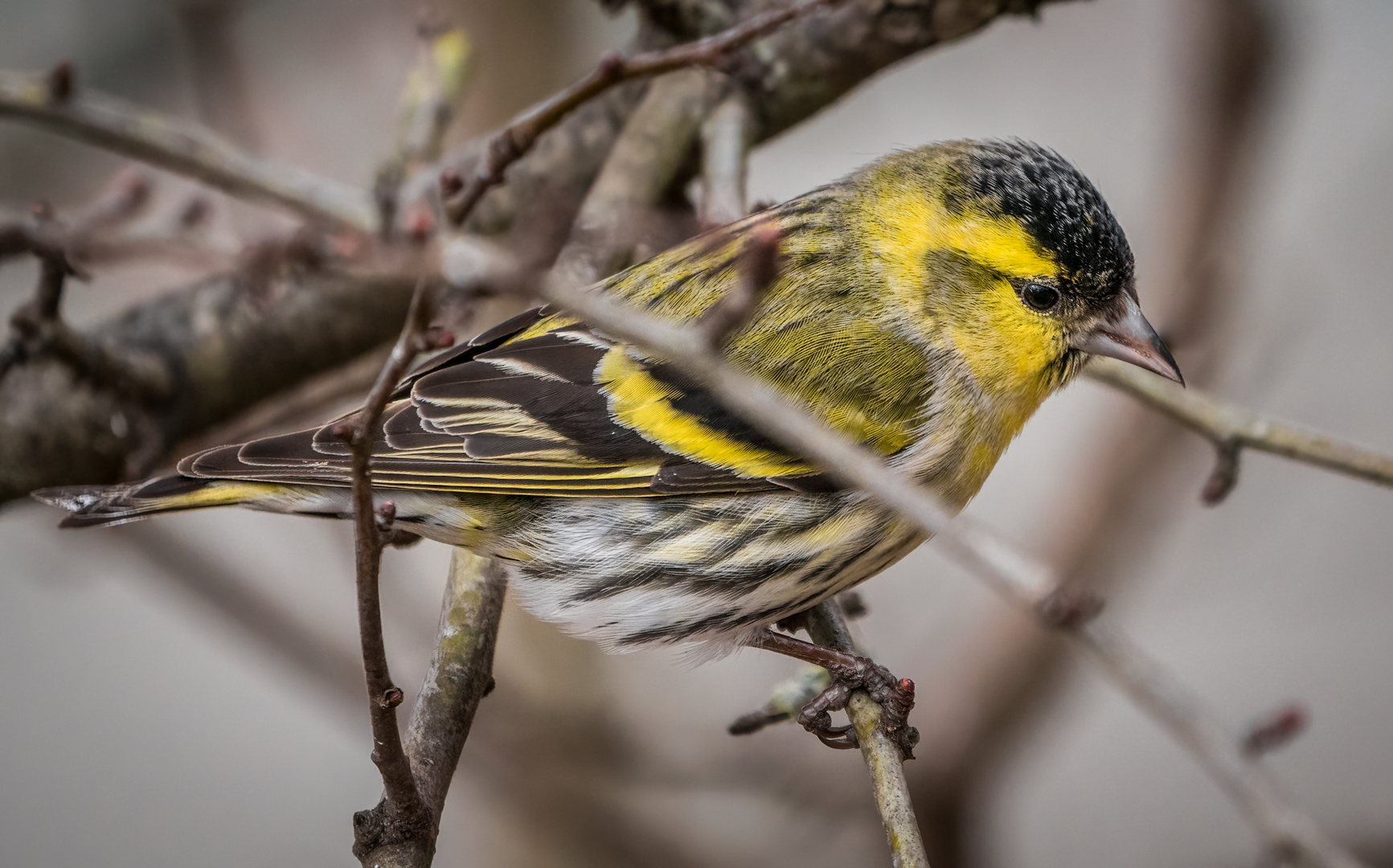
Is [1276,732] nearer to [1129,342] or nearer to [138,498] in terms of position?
[1129,342]

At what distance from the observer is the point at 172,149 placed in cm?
218

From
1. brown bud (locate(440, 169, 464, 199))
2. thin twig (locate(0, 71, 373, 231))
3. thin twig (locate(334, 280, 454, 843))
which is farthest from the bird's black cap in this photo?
thin twig (locate(334, 280, 454, 843))

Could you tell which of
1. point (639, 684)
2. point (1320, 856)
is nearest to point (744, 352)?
point (1320, 856)

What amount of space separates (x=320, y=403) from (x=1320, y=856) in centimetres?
228

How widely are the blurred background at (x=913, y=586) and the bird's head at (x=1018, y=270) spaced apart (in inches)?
45.3

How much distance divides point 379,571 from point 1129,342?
1.41 meters

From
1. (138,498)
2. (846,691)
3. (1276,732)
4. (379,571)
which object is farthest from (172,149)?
(1276,732)

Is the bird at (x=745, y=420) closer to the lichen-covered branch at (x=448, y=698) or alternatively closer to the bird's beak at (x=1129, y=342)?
the bird's beak at (x=1129, y=342)

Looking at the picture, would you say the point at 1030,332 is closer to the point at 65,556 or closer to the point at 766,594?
the point at 766,594

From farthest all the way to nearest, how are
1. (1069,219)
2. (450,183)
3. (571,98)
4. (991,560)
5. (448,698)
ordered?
1. (1069,219)
2. (448,698)
3. (571,98)
4. (450,183)
5. (991,560)

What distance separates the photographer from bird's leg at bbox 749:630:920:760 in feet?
5.81

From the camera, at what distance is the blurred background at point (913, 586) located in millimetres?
3449

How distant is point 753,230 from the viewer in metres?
2.21

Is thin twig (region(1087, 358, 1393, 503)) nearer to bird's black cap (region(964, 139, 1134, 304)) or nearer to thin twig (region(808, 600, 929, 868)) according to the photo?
bird's black cap (region(964, 139, 1134, 304))
